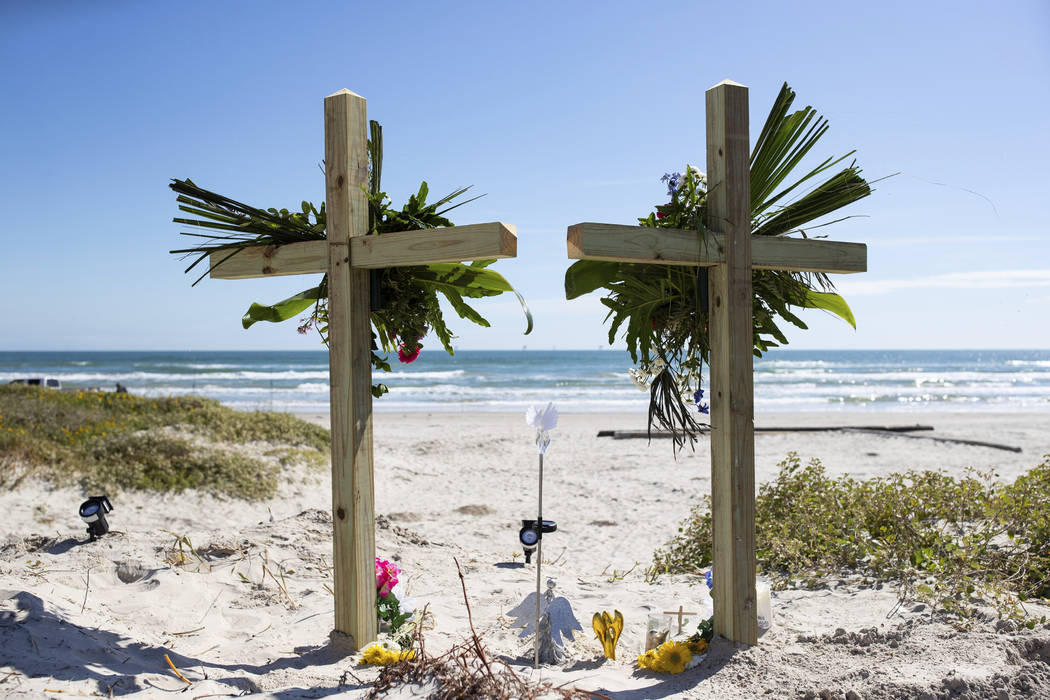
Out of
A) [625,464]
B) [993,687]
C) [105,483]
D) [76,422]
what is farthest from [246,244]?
[625,464]

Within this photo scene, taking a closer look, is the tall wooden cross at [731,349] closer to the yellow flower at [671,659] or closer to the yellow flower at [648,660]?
the yellow flower at [671,659]

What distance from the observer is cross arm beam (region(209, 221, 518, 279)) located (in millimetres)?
2889

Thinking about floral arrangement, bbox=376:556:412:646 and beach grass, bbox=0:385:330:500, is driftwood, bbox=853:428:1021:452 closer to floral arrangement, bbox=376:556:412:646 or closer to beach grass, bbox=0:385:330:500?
beach grass, bbox=0:385:330:500

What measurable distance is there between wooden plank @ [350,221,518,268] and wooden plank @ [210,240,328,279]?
0.24m

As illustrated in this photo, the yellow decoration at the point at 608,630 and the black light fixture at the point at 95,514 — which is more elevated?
the black light fixture at the point at 95,514

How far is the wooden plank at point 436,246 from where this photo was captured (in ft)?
9.43

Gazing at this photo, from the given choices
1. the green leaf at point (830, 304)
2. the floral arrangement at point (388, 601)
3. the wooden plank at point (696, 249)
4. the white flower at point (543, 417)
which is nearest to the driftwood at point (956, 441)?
the green leaf at point (830, 304)

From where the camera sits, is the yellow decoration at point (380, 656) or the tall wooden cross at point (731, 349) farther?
the tall wooden cross at point (731, 349)

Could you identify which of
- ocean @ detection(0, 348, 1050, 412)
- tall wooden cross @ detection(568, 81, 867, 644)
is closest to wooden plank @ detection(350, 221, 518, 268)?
tall wooden cross @ detection(568, 81, 867, 644)

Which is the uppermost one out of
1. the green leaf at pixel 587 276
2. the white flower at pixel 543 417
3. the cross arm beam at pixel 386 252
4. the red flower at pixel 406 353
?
the cross arm beam at pixel 386 252

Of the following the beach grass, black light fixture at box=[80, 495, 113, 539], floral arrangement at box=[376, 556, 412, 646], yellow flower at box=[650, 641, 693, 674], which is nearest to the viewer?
yellow flower at box=[650, 641, 693, 674]

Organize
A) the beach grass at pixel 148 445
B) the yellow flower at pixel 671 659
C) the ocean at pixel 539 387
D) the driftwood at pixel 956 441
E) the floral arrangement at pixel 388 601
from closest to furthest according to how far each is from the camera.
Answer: the yellow flower at pixel 671 659
the floral arrangement at pixel 388 601
the beach grass at pixel 148 445
the driftwood at pixel 956 441
the ocean at pixel 539 387

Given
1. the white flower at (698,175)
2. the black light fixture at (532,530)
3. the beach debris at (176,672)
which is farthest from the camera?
the white flower at (698,175)

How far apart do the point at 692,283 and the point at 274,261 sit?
2.13 m
